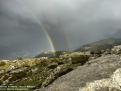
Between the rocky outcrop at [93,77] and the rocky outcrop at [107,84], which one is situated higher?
the rocky outcrop at [93,77]

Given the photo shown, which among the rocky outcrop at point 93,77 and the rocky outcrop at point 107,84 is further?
the rocky outcrop at point 93,77

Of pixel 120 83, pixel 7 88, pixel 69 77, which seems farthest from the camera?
pixel 7 88

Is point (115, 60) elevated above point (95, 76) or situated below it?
above

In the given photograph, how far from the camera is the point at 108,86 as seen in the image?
2131cm

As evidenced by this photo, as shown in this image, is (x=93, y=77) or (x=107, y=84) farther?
(x=93, y=77)

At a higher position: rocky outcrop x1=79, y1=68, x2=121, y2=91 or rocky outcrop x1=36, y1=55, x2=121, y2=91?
rocky outcrop x1=36, y1=55, x2=121, y2=91

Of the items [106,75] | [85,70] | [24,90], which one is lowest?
[106,75]

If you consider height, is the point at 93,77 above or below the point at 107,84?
above

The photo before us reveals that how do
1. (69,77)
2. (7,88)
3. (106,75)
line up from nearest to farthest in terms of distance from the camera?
(106,75) < (69,77) < (7,88)

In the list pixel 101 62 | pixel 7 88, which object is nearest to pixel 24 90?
pixel 7 88

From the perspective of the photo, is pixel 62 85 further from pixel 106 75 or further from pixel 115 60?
pixel 115 60

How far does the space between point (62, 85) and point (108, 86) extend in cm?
538

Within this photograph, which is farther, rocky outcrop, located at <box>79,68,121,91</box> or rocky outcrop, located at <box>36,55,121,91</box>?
rocky outcrop, located at <box>36,55,121,91</box>

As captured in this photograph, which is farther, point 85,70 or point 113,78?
point 85,70
